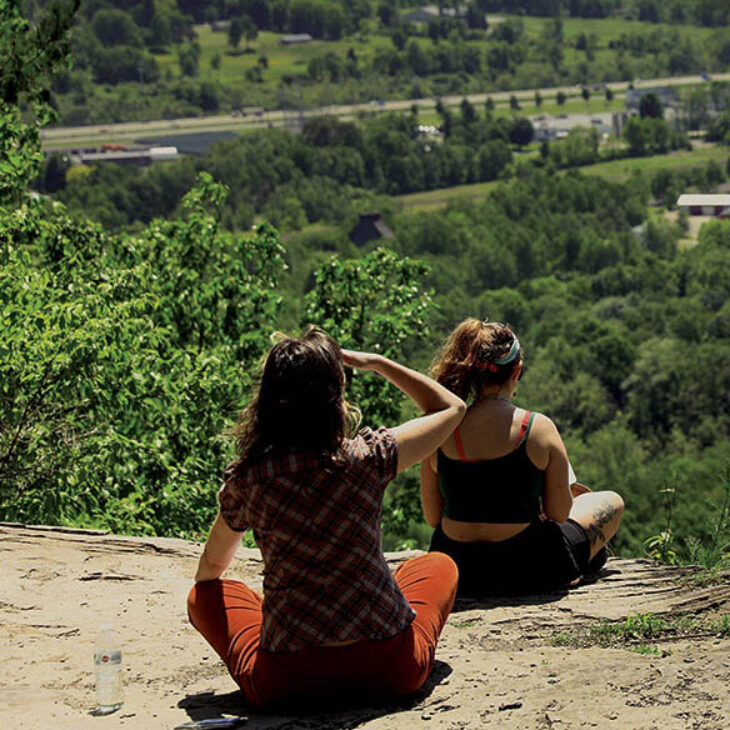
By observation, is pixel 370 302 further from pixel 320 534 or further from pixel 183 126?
pixel 183 126

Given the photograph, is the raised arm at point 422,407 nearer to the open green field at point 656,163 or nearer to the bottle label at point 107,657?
the bottle label at point 107,657

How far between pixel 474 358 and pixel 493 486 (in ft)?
1.52

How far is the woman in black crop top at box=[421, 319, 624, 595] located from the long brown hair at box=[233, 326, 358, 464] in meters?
1.12

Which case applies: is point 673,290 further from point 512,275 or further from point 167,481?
point 167,481

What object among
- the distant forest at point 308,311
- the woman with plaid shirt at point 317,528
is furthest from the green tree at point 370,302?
the woman with plaid shirt at point 317,528

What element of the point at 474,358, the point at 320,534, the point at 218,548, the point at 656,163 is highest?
the point at 474,358

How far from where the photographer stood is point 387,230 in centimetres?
12612

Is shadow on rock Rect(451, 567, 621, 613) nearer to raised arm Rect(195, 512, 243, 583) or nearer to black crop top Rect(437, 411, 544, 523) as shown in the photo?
black crop top Rect(437, 411, 544, 523)

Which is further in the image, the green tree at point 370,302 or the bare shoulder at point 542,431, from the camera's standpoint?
the green tree at point 370,302

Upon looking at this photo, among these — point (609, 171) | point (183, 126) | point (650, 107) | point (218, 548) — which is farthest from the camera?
point (183, 126)

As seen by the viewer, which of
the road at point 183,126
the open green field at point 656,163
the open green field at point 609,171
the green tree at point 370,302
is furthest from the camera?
the road at point 183,126

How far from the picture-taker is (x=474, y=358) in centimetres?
492

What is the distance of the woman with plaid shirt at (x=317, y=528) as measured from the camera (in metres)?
3.80

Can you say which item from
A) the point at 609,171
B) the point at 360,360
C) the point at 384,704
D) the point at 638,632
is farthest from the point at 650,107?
the point at 384,704
